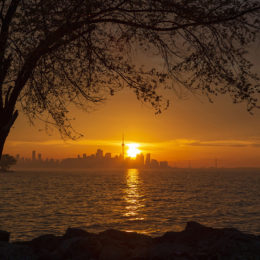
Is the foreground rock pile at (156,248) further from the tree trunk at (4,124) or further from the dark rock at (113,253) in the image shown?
the tree trunk at (4,124)

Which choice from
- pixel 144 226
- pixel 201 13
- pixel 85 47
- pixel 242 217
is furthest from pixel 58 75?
pixel 242 217

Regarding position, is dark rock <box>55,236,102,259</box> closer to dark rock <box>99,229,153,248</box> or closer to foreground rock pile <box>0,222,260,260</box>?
foreground rock pile <box>0,222,260,260</box>

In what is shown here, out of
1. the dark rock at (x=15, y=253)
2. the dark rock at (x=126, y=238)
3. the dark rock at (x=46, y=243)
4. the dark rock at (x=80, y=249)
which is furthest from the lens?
the dark rock at (x=46, y=243)

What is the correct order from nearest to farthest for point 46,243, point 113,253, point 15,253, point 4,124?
point 15,253 → point 113,253 → point 46,243 → point 4,124

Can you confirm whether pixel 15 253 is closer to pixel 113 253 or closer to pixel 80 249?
pixel 80 249

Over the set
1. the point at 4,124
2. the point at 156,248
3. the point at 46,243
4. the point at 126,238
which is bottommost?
the point at 46,243

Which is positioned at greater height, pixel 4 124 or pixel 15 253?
pixel 4 124

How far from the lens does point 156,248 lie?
29.0ft

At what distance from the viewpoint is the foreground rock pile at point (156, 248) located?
8.37 meters

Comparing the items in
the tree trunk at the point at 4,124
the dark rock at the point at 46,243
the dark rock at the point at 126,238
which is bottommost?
the dark rock at the point at 46,243

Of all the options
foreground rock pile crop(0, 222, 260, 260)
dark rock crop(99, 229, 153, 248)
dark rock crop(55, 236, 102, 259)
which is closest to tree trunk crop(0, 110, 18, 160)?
foreground rock pile crop(0, 222, 260, 260)

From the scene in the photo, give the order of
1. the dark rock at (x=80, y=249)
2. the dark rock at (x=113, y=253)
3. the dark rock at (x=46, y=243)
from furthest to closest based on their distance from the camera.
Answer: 1. the dark rock at (x=46, y=243)
2. the dark rock at (x=80, y=249)
3. the dark rock at (x=113, y=253)

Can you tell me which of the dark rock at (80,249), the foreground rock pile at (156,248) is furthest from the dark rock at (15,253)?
the dark rock at (80,249)

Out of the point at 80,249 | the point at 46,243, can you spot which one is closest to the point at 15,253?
the point at 80,249
